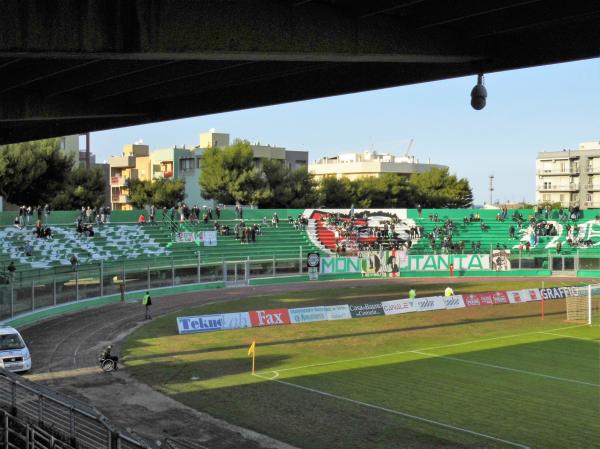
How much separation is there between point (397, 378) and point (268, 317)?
46.3 feet

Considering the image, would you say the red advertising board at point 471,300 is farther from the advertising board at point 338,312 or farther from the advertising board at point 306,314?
the advertising board at point 306,314

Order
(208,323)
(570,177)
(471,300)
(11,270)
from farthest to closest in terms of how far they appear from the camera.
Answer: (570,177)
(471,300)
(11,270)
(208,323)

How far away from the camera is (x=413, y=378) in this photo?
29422 millimetres

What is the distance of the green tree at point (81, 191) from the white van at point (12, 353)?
169ft

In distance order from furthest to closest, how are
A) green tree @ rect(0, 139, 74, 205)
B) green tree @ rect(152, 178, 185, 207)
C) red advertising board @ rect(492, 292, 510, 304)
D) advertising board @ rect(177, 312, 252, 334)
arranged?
green tree @ rect(152, 178, 185, 207) → green tree @ rect(0, 139, 74, 205) → red advertising board @ rect(492, 292, 510, 304) → advertising board @ rect(177, 312, 252, 334)

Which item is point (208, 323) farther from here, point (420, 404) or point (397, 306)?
point (420, 404)

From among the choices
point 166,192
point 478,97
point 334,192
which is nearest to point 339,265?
point 334,192

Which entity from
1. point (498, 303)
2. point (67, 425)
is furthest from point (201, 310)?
point (67, 425)

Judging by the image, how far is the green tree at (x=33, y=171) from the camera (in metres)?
68.3

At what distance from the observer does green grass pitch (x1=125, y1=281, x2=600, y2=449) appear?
2219 centimetres

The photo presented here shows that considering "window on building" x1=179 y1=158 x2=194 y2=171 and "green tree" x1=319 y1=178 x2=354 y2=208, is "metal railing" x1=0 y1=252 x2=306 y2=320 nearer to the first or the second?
"green tree" x1=319 y1=178 x2=354 y2=208

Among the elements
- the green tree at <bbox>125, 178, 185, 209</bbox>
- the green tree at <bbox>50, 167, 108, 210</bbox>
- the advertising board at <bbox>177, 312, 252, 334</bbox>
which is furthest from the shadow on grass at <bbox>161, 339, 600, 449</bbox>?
the green tree at <bbox>125, 178, 185, 209</bbox>

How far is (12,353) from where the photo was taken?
29547 millimetres

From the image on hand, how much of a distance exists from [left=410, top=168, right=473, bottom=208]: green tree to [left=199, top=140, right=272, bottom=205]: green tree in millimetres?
37317
